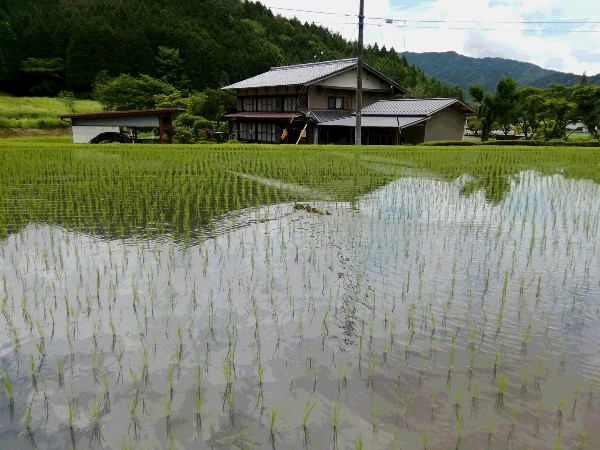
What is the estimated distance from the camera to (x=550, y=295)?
4297mm

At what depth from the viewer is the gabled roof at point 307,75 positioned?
2722 cm

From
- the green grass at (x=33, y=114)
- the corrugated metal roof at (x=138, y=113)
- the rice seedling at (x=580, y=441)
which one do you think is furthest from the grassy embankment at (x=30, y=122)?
the rice seedling at (x=580, y=441)

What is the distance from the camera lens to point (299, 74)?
30.1 m

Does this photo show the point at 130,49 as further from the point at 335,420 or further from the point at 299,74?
the point at 335,420

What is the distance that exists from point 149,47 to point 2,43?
43.8ft

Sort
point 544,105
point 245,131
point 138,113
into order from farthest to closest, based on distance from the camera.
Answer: point 245,131 < point 544,105 < point 138,113

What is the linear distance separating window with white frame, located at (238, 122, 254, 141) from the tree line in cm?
1583

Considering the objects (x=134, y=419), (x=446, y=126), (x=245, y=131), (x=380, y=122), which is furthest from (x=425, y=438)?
(x=245, y=131)

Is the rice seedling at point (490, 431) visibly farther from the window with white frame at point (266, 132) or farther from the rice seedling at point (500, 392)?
the window with white frame at point (266, 132)

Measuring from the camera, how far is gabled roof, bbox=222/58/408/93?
89.3 ft

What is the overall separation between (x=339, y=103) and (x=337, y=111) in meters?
1.04

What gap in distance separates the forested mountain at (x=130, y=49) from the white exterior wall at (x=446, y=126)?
2074 centimetres

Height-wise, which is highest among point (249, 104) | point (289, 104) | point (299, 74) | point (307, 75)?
point (299, 74)

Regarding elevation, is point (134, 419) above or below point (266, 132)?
below
